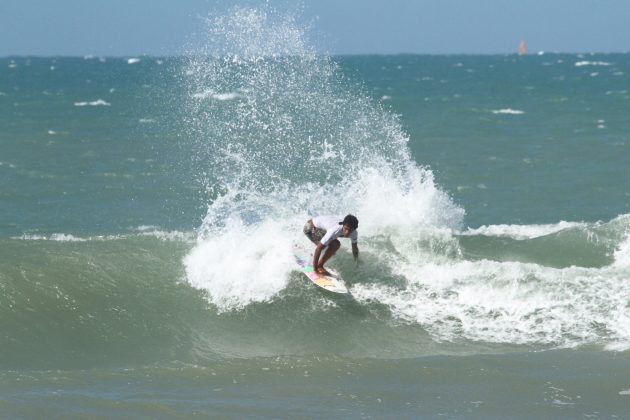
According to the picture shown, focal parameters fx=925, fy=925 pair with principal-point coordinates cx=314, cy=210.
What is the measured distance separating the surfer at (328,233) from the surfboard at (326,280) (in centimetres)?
10

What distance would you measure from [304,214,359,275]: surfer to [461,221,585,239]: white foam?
440 centimetres

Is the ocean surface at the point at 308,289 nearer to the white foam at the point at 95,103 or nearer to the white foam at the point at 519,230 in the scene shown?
the white foam at the point at 519,230

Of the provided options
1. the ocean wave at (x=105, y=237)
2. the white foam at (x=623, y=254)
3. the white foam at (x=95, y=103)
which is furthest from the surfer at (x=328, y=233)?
the white foam at (x=95, y=103)

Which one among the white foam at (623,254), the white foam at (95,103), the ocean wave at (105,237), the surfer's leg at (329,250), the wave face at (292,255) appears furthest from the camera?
the white foam at (95,103)

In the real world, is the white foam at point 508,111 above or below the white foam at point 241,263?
above

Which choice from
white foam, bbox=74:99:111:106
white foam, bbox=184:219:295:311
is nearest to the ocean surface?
white foam, bbox=184:219:295:311

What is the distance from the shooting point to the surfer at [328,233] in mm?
12891

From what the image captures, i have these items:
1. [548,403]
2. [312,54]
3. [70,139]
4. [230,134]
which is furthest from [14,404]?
[70,139]

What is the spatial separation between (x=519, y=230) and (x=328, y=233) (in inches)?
238

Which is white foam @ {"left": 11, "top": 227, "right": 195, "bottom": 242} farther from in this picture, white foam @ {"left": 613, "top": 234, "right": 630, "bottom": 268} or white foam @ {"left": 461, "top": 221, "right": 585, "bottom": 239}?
white foam @ {"left": 613, "top": 234, "right": 630, "bottom": 268}

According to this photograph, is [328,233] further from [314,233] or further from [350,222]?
[314,233]

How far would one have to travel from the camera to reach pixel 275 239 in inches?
568

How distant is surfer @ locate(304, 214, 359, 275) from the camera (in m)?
12.9

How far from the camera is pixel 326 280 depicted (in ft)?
42.9
